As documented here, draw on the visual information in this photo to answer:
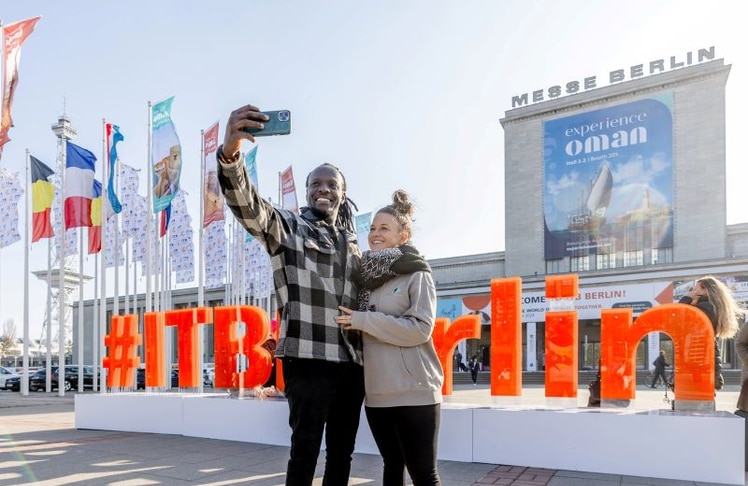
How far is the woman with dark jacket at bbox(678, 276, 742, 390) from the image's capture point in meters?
5.48

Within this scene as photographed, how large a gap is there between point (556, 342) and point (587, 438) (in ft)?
3.30

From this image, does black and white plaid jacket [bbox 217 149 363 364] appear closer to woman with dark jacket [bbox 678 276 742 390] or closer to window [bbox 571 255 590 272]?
woman with dark jacket [bbox 678 276 742 390]

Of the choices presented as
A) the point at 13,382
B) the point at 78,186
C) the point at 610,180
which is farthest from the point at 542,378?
the point at 13,382

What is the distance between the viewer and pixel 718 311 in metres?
5.50

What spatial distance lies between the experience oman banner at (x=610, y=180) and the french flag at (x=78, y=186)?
28807 mm

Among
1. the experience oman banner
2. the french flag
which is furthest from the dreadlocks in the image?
the experience oman banner

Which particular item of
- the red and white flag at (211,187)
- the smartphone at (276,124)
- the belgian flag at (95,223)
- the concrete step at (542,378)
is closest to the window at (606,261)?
the concrete step at (542,378)

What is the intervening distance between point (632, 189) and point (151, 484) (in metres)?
35.7

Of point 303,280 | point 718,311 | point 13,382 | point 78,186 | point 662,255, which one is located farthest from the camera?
point 662,255

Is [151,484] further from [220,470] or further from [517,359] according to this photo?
[517,359]

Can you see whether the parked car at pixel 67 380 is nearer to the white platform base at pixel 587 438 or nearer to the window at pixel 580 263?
the white platform base at pixel 587 438

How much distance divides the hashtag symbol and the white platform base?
9.41ft

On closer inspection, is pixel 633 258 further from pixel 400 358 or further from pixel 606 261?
pixel 400 358

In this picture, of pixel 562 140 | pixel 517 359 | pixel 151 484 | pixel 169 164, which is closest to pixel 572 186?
Answer: pixel 562 140
